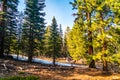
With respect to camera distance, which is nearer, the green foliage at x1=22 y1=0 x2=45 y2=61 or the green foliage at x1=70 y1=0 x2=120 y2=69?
the green foliage at x1=70 y1=0 x2=120 y2=69

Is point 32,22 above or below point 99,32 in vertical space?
above

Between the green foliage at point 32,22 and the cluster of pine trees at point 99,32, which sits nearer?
the cluster of pine trees at point 99,32

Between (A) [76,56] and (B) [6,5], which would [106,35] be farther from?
(B) [6,5]

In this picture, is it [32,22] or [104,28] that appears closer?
[104,28]

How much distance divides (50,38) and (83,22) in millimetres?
31127

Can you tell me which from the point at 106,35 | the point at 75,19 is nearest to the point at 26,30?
the point at 75,19

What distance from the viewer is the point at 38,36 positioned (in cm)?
4319

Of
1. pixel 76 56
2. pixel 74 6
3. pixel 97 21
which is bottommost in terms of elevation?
pixel 76 56

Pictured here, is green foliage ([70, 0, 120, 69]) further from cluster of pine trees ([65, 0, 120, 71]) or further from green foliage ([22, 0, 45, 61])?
green foliage ([22, 0, 45, 61])

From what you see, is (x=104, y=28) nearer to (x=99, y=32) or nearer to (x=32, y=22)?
(x=99, y=32)

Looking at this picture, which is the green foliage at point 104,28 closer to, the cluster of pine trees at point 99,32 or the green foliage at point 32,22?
the cluster of pine trees at point 99,32

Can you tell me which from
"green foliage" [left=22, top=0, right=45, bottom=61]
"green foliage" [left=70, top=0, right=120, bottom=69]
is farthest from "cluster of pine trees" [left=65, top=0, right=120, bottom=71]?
"green foliage" [left=22, top=0, right=45, bottom=61]

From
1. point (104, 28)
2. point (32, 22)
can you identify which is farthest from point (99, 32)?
point (32, 22)

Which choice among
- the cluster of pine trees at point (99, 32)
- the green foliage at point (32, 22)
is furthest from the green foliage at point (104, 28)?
the green foliage at point (32, 22)
